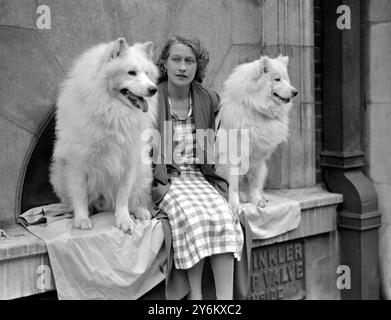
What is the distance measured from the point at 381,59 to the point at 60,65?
9.92ft

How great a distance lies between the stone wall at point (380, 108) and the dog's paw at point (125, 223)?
9.30 ft

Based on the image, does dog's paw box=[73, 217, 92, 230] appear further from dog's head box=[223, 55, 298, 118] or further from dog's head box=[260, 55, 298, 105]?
dog's head box=[260, 55, 298, 105]

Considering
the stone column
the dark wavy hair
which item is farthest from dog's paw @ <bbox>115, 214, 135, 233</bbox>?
the stone column

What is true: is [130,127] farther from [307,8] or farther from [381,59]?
[381,59]

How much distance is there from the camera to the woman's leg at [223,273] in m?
3.53

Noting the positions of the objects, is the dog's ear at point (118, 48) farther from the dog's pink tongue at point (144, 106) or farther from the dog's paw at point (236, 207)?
the dog's paw at point (236, 207)

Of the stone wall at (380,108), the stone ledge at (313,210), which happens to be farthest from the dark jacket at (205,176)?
the stone wall at (380,108)

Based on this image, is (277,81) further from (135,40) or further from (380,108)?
(380,108)

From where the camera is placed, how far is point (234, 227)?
11.9 ft

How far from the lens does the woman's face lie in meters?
3.87

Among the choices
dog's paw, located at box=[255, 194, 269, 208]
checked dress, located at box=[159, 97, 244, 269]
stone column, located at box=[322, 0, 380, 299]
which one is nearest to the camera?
checked dress, located at box=[159, 97, 244, 269]

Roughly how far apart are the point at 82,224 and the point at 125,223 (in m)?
0.27

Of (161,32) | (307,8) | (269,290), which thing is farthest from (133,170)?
(307,8)

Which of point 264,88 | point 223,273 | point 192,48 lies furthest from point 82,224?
point 264,88
